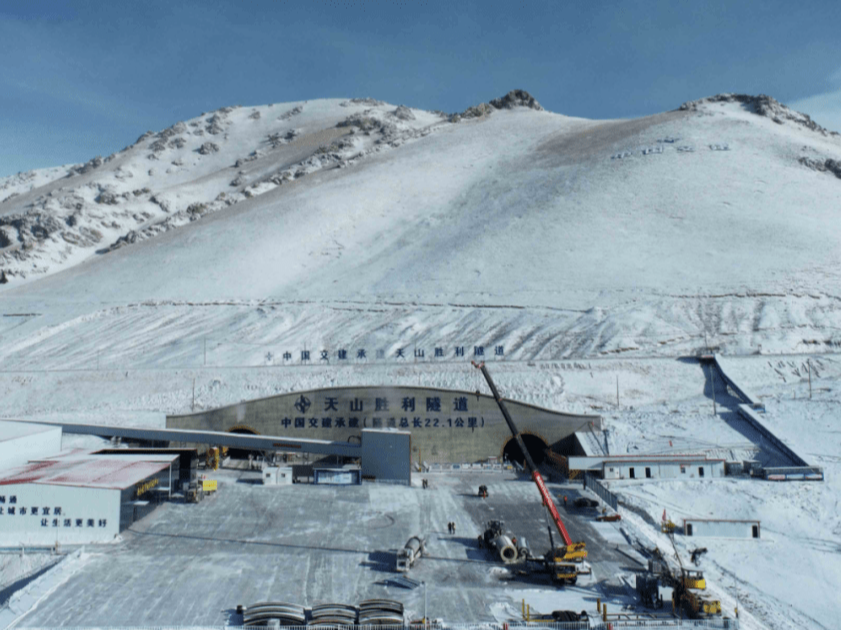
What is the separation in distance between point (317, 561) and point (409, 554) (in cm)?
273

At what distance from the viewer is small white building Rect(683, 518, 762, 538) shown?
22.0 meters

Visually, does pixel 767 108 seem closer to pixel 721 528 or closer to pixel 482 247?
pixel 482 247

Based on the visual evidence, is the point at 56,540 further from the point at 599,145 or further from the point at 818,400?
the point at 599,145

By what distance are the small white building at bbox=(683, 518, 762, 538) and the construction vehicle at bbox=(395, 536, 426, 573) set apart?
358 inches

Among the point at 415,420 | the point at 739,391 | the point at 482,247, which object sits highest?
the point at 482,247

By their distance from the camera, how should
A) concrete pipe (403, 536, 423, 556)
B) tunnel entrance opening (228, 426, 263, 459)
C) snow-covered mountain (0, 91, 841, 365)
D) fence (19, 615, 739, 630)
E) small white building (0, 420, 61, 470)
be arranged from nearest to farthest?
fence (19, 615, 739, 630) → concrete pipe (403, 536, 423, 556) → small white building (0, 420, 61, 470) → tunnel entrance opening (228, 426, 263, 459) → snow-covered mountain (0, 91, 841, 365)

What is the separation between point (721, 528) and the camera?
22.1 meters

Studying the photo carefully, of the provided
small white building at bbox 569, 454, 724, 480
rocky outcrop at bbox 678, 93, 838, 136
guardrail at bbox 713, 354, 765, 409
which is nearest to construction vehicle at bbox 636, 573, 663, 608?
small white building at bbox 569, 454, 724, 480

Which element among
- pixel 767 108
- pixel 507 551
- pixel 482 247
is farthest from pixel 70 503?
pixel 767 108

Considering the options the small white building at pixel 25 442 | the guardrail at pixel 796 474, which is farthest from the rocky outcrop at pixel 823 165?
the small white building at pixel 25 442

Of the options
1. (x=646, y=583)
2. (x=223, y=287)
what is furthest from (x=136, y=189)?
(x=646, y=583)

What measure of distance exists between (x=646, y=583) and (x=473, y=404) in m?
17.4

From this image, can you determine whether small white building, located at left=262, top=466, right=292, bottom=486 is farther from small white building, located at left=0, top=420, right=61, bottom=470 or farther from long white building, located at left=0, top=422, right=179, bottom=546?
small white building, located at left=0, top=420, right=61, bottom=470

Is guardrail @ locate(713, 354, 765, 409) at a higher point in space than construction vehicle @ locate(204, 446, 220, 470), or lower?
higher
